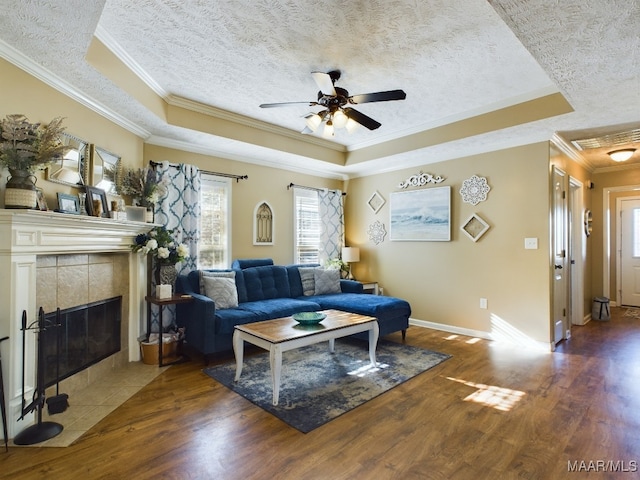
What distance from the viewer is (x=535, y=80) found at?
3.20 meters

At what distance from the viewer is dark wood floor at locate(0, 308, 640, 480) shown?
6.19 feet

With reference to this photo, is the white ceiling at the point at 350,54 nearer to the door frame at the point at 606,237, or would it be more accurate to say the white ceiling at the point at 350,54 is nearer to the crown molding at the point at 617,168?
the crown molding at the point at 617,168

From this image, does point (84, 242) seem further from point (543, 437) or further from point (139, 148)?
point (543, 437)

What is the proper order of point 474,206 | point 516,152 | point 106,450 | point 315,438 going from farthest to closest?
point 474,206, point 516,152, point 315,438, point 106,450

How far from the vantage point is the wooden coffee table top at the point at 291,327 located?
2760 millimetres

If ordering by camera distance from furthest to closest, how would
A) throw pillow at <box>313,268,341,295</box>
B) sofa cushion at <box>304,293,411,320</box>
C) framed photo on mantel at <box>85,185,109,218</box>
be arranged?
throw pillow at <box>313,268,341,295</box> → sofa cushion at <box>304,293,411,320</box> → framed photo on mantel at <box>85,185,109,218</box>

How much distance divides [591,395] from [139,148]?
501 cm

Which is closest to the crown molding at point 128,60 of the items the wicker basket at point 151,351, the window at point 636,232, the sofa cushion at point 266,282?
the sofa cushion at point 266,282

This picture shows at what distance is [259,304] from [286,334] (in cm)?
141

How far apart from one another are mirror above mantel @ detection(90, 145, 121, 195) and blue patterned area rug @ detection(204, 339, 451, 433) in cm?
203

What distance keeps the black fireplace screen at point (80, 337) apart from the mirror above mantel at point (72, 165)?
3.50 ft

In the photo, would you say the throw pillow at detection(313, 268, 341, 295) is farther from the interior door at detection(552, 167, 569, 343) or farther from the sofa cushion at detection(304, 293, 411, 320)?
the interior door at detection(552, 167, 569, 343)

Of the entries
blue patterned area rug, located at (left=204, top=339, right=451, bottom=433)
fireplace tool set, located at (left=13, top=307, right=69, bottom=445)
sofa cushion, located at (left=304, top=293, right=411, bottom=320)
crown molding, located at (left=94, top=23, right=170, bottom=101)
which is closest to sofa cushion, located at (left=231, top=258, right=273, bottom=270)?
sofa cushion, located at (left=304, top=293, right=411, bottom=320)

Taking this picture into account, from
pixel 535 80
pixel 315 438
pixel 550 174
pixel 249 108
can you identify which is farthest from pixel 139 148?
pixel 550 174
